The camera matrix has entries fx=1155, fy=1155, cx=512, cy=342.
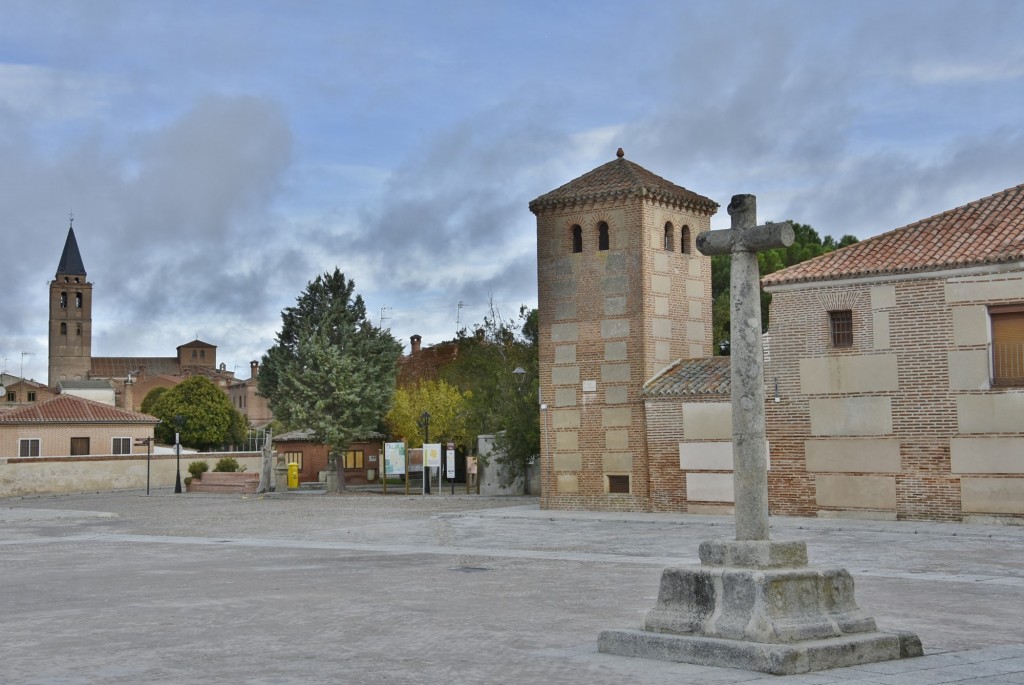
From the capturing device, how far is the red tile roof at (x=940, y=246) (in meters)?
24.1

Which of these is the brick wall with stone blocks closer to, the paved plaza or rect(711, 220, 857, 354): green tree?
the paved plaza

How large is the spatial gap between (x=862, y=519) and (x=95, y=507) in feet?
81.6

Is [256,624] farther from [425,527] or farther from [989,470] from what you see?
[989,470]

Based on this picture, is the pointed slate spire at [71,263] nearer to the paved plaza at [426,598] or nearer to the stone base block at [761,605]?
the paved plaza at [426,598]

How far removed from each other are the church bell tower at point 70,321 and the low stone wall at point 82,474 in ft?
298

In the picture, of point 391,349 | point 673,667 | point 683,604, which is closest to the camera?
point 673,667

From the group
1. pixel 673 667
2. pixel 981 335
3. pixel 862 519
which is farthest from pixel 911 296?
pixel 673 667

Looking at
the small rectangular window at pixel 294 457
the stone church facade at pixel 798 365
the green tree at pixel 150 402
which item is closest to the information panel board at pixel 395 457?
the stone church facade at pixel 798 365

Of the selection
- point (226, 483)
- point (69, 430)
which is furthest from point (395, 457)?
point (69, 430)

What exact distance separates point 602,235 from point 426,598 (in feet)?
60.7

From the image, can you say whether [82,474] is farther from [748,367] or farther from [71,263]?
[71,263]

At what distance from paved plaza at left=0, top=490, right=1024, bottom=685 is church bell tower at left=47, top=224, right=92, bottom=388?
119m

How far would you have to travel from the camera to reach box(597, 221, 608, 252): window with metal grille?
99.5ft

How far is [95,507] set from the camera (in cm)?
3791
